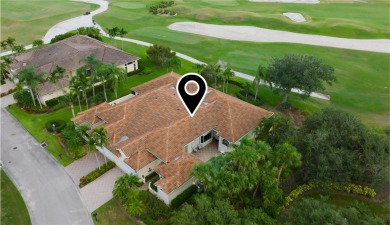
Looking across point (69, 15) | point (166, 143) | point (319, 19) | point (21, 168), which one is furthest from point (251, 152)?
point (69, 15)

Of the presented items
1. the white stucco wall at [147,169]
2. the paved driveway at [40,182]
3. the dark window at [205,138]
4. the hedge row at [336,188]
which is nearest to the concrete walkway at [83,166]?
the paved driveway at [40,182]

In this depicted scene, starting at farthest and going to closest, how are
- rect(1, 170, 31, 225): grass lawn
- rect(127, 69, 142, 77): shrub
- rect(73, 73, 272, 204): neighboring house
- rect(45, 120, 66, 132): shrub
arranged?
rect(127, 69, 142, 77): shrub < rect(45, 120, 66, 132): shrub < rect(73, 73, 272, 204): neighboring house < rect(1, 170, 31, 225): grass lawn

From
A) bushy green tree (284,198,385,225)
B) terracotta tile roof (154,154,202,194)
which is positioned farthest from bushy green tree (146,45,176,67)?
bushy green tree (284,198,385,225)

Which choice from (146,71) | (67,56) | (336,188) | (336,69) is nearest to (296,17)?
(336,69)

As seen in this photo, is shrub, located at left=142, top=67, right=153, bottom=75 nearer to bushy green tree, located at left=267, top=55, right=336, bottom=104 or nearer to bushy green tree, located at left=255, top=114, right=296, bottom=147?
bushy green tree, located at left=267, top=55, right=336, bottom=104

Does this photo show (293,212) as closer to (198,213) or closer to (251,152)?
(251,152)

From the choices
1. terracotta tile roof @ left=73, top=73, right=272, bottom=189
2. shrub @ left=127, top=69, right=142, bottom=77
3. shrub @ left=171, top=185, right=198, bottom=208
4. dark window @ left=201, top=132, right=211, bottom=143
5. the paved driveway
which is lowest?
the paved driveway
